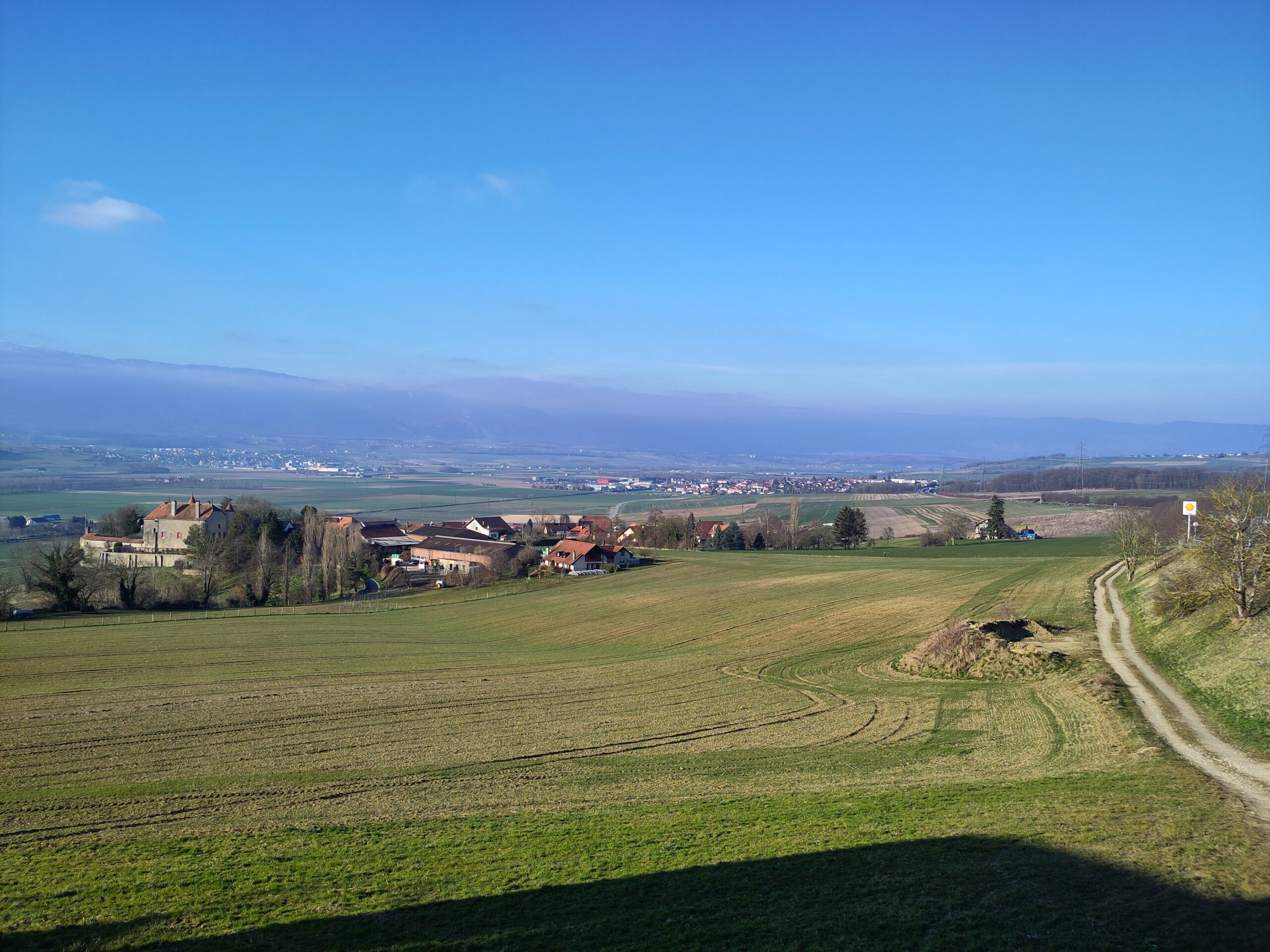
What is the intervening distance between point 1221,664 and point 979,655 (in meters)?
7.19

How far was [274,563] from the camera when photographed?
236 feet

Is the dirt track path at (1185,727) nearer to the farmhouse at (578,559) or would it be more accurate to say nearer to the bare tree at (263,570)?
the farmhouse at (578,559)

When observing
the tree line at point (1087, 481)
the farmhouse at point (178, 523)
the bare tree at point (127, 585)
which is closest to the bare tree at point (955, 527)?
the tree line at point (1087, 481)

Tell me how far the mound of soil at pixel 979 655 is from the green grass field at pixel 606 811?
0.97m

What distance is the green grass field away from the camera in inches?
387

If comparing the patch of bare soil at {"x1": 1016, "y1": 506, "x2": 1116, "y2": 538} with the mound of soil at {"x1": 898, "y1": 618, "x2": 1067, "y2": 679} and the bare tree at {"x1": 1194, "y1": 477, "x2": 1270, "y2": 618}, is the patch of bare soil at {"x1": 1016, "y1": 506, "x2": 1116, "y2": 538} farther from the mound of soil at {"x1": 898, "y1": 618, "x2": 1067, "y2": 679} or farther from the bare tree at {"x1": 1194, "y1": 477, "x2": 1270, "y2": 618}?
the mound of soil at {"x1": 898, "y1": 618, "x2": 1067, "y2": 679}

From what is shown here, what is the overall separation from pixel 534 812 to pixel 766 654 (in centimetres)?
2084

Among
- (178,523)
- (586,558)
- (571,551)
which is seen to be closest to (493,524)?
(571,551)

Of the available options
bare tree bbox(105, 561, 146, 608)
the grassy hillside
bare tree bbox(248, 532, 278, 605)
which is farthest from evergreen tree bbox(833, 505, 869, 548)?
bare tree bbox(105, 561, 146, 608)

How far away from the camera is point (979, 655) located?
29.1m

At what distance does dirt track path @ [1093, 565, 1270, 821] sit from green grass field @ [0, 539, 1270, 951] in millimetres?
670

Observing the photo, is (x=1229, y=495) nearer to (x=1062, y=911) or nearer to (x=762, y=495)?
(x=1062, y=911)

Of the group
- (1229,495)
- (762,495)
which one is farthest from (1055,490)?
(1229,495)

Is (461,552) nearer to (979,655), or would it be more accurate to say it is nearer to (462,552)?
(462,552)
